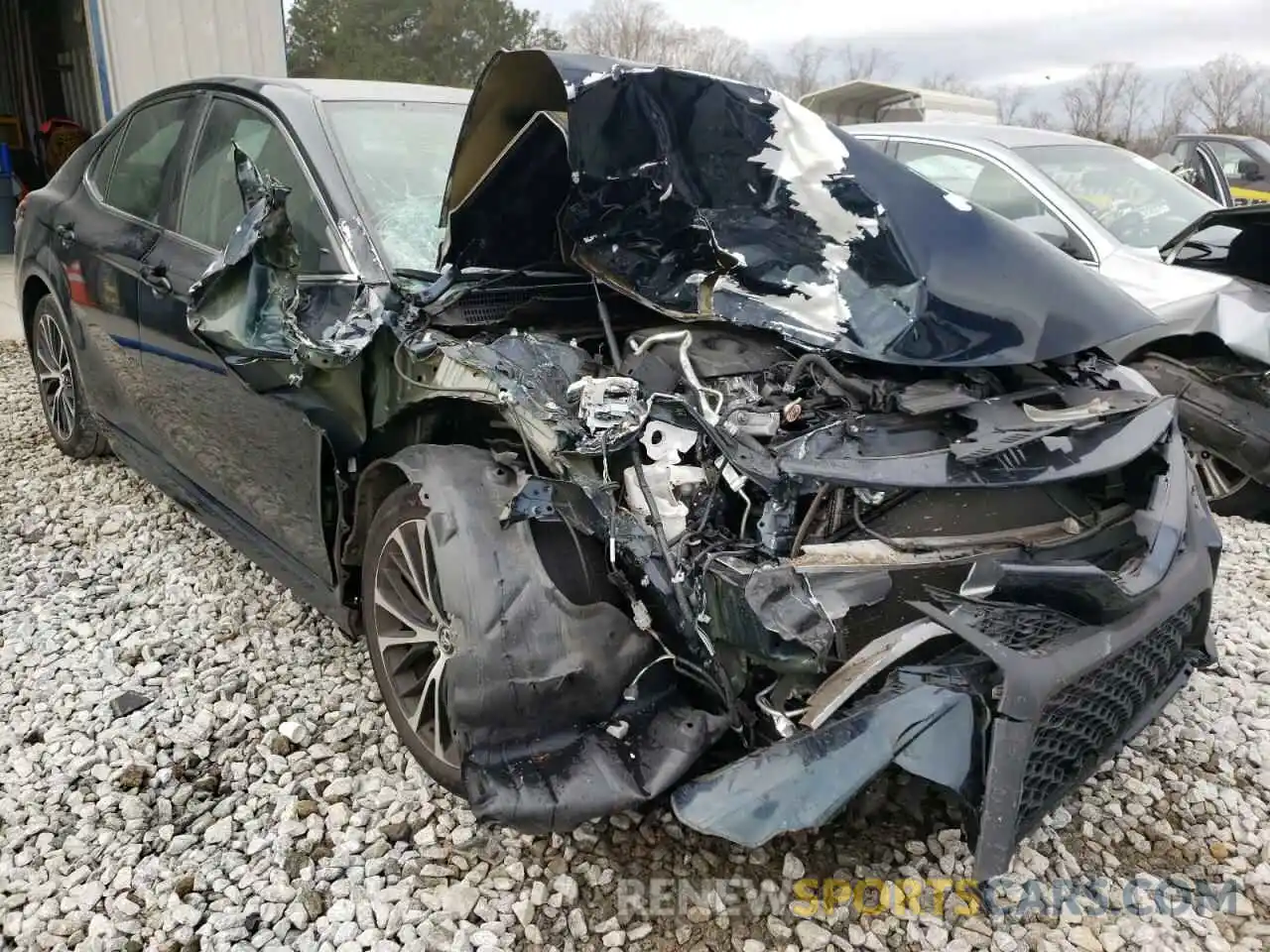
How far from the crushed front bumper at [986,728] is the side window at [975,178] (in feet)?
11.5

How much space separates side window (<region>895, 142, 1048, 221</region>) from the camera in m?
5.14

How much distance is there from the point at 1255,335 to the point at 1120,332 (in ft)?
7.34

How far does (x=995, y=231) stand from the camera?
2541mm

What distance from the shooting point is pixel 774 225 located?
2.51m

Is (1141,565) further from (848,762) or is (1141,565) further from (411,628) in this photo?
(411,628)

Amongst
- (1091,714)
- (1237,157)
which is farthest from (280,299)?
(1237,157)

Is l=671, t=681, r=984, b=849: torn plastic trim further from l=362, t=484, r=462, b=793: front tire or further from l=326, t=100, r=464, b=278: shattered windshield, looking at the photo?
l=326, t=100, r=464, b=278: shattered windshield

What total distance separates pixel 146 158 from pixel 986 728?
3675 mm

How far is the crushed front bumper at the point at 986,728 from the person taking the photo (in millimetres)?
1791

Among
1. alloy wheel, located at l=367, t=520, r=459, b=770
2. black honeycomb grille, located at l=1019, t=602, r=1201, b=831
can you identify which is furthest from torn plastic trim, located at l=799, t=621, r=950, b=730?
alloy wheel, located at l=367, t=520, r=459, b=770

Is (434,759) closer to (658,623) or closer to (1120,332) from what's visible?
(658,623)

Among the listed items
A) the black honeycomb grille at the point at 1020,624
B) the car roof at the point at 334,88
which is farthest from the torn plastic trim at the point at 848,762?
the car roof at the point at 334,88

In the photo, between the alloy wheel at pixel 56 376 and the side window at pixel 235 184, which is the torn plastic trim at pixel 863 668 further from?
the alloy wheel at pixel 56 376

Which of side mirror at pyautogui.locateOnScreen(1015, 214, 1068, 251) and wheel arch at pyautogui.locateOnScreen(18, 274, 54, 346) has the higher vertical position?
side mirror at pyautogui.locateOnScreen(1015, 214, 1068, 251)
